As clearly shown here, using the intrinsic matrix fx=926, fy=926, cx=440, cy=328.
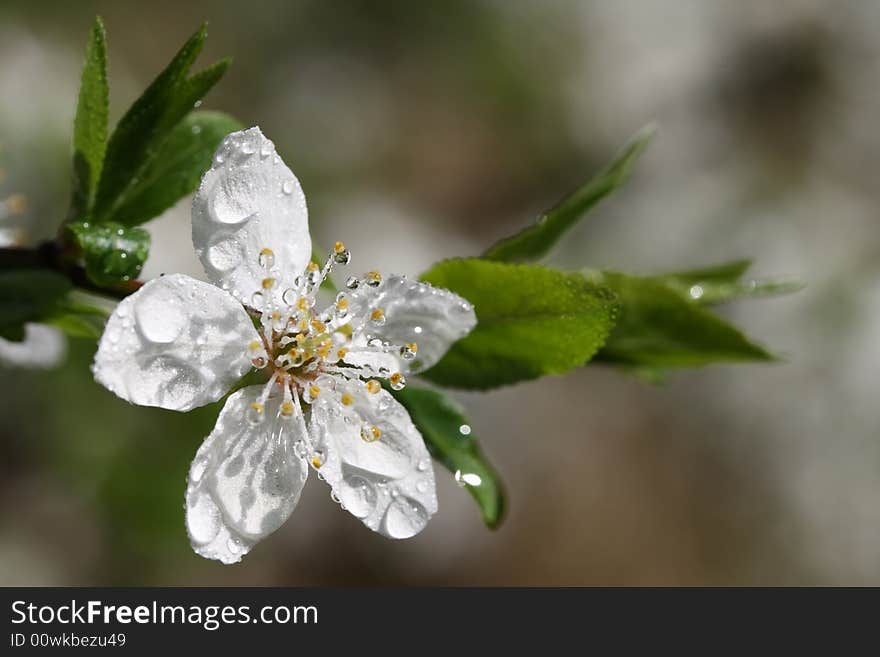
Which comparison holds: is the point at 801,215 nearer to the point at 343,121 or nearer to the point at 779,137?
the point at 779,137

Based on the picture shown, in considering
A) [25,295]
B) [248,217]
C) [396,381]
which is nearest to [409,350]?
[396,381]

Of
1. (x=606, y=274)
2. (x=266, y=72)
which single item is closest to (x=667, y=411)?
(x=266, y=72)

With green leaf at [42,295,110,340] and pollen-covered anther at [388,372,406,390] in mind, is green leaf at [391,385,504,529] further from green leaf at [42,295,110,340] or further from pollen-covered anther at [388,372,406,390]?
green leaf at [42,295,110,340]

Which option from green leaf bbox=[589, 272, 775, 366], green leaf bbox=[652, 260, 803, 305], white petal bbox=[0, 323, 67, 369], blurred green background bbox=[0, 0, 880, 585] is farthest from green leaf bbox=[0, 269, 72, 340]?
blurred green background bbox=[0, 0, 880, 585]

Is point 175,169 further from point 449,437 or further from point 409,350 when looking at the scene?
point 449,437

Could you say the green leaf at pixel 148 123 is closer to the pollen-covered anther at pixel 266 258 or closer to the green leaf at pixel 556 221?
the pollen-covered anther at pixel 266 258
